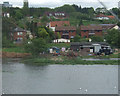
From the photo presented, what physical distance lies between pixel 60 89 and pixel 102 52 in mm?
2838

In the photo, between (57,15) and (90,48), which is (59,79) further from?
(57,15)

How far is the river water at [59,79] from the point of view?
11.5 ft

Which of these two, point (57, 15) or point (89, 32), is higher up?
point (57, 15)

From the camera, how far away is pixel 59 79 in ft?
13.5

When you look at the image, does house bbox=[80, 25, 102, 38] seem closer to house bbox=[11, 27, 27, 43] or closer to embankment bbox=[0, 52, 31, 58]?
house bbox=[11, 27, 27, 43]

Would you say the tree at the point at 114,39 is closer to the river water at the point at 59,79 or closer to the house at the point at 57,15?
the river water at the point at 59,79

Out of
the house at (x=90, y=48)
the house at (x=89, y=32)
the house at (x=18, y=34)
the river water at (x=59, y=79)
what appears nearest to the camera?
the river water at (x=59, y=79)

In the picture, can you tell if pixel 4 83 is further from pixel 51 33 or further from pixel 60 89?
pixel 51 33

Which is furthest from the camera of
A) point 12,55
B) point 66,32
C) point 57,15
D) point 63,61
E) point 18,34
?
point 57,15

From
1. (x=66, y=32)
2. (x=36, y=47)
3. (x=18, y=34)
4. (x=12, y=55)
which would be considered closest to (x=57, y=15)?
(x=66, y=32)

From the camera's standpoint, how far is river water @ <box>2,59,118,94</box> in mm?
3495

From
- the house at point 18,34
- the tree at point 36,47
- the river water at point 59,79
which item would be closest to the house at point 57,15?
the house at point 18,34

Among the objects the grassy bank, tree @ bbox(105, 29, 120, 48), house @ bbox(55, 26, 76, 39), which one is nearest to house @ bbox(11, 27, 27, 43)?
house @ bbox(55, 26, 76, 39)

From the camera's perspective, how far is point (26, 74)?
14.7 ft
